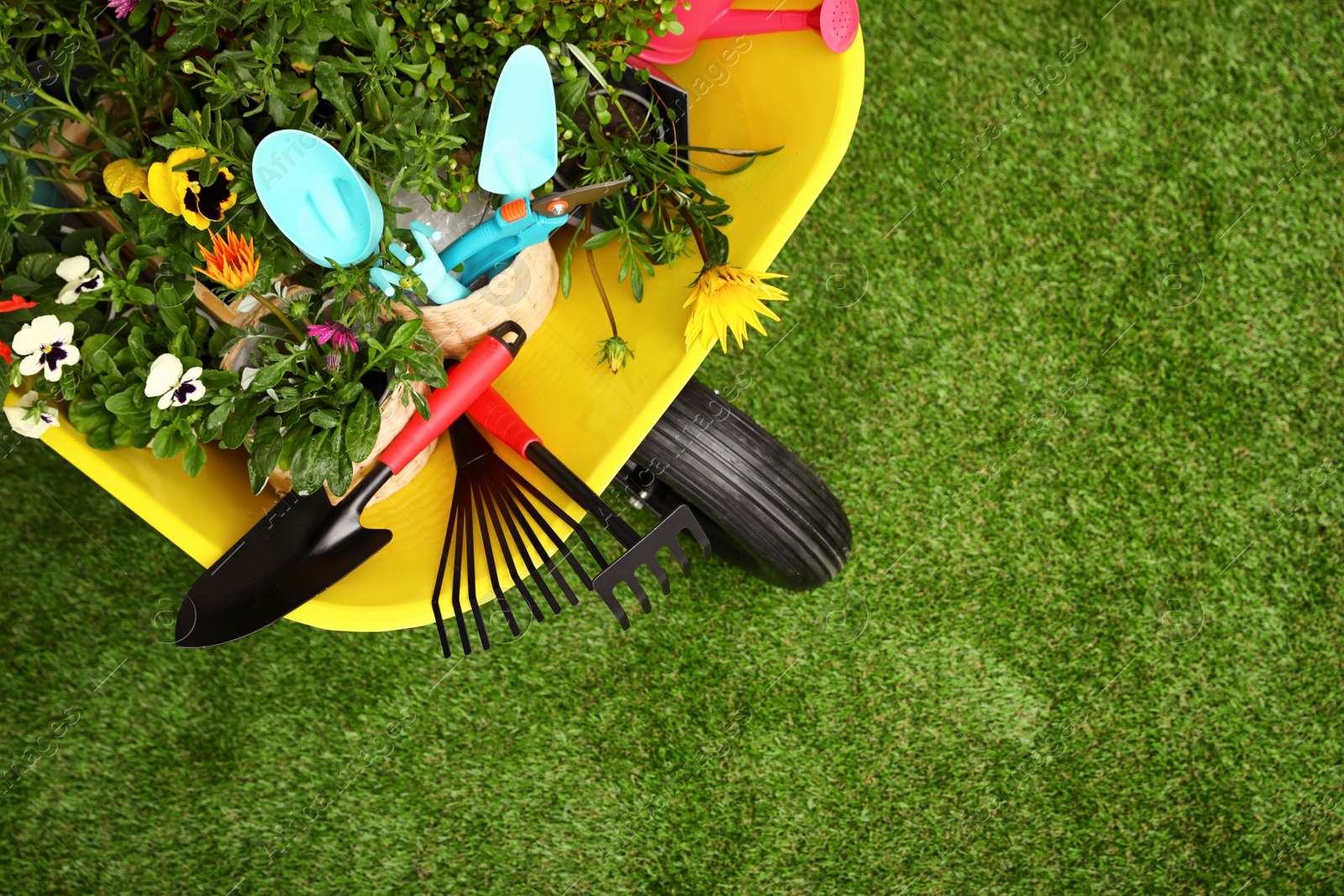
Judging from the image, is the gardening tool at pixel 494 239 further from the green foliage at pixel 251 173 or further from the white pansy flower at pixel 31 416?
the white pansy flower at pixel 31 416

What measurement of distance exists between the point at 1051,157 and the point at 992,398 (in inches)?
17.0

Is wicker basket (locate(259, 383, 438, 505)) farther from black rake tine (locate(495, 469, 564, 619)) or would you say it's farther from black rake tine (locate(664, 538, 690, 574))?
black rake tine (locate(664, 538, 690, 574))

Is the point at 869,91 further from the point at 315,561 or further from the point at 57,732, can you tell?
the point at 57,732

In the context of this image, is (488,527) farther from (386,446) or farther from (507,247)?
(507,247)

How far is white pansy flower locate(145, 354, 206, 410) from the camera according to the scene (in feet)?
2.14

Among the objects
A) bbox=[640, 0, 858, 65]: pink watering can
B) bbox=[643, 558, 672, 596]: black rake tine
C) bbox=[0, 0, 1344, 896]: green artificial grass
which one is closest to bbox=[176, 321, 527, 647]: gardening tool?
bbox=[643, 558, 672, 596]: black rake tine

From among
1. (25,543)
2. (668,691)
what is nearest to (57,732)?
(25,543)

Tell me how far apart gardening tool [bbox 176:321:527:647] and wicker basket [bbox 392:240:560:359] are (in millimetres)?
26

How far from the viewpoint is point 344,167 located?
0.66 meters

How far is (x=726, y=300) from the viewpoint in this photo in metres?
0.75

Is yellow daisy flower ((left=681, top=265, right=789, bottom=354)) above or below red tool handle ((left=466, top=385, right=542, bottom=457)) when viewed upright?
above

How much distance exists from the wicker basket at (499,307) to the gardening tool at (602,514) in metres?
0.06

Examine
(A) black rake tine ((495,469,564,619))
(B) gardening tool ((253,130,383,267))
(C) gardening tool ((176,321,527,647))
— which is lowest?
(C) gardening tool ((176,321,527,647))

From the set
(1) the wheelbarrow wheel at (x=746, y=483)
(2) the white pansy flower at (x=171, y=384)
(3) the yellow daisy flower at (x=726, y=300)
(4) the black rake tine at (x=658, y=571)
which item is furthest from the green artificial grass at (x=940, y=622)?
(2) the white pansy flower at (x=171, y=384)
